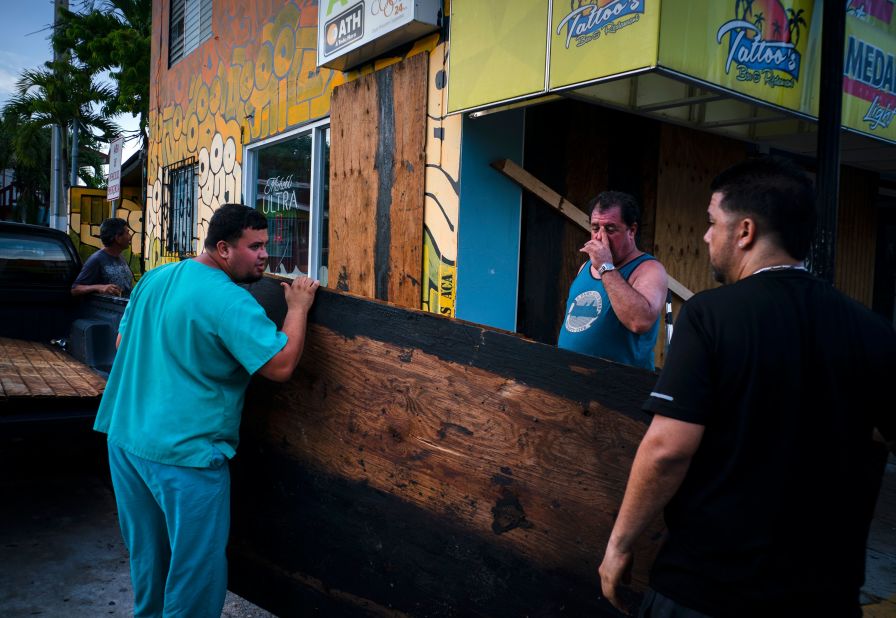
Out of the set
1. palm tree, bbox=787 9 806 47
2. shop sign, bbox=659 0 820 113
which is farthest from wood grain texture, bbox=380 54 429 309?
palm tree, bbox=787 9 806 47

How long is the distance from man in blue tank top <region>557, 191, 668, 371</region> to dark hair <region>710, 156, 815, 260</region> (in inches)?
49.3

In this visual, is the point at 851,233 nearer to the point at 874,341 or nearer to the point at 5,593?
the point at 874,341

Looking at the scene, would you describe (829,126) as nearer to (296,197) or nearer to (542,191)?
(542,191)

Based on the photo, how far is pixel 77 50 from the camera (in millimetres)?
21875

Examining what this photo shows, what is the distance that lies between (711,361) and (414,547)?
1.27 meters

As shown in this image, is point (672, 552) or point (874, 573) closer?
point (672, 552)

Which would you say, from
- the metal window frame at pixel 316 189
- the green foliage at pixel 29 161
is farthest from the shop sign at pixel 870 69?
the green foliage at pixel 29 161

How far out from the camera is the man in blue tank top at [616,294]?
2.81 metres

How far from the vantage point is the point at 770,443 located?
4.65ft

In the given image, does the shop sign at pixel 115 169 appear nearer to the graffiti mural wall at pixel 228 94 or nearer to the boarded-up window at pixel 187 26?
the graffiti mural wall at pixel 228 94

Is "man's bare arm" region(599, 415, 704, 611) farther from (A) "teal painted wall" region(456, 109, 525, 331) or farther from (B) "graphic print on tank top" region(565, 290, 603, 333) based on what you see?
(A) "teal painted wall" region(456, 109, 525, 331)

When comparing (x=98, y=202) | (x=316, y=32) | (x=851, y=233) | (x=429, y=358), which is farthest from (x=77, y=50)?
(x=429, y=358)

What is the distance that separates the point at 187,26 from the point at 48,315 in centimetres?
578

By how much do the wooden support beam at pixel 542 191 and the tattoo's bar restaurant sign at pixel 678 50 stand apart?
0.59 meters
